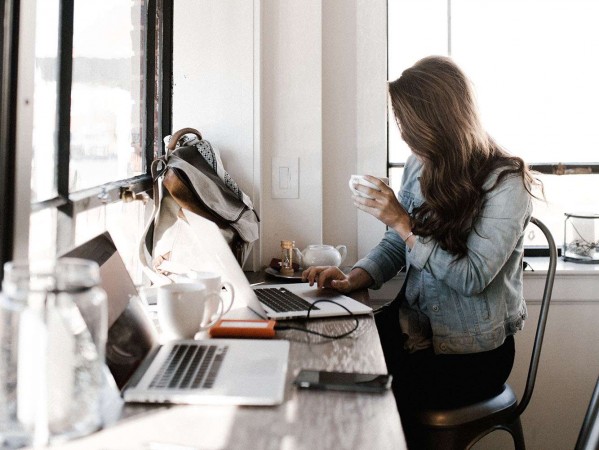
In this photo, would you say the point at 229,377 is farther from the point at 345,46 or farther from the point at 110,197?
the point at 345,46

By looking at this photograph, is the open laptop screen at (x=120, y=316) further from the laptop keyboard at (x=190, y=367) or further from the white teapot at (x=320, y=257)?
the white teapot at (x=320, y=257)

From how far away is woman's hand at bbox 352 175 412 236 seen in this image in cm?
182

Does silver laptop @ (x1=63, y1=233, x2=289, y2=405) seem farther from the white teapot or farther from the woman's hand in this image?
the white teapot

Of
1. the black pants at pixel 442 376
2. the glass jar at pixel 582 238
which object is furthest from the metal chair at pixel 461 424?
the glass jar at pixel 582 238

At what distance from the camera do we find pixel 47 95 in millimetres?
1307

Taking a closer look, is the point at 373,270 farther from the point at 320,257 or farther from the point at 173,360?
the point at 173,360

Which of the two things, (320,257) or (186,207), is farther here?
(320,257)

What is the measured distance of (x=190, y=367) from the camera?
1.08 metres

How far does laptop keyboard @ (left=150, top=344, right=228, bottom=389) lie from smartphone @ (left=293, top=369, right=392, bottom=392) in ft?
0.44

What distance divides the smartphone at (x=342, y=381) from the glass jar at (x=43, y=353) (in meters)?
Answer: 0.32

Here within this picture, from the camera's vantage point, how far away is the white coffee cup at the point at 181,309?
122 cm

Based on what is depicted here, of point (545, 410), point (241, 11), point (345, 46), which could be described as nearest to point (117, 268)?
point (241, 11)

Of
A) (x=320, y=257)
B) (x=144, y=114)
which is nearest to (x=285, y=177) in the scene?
(x=320, y=257)

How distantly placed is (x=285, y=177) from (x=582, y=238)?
42.8 inches
